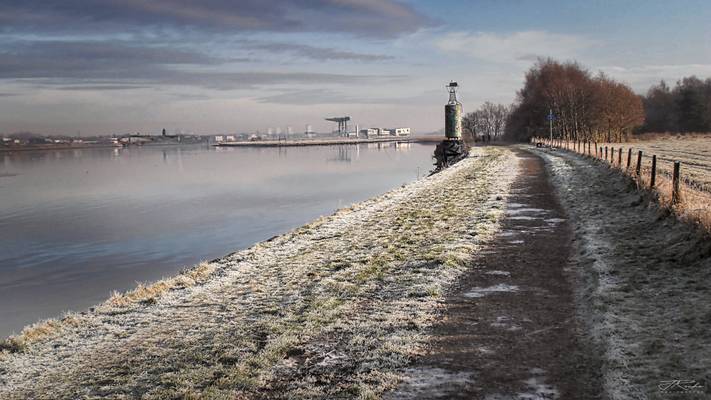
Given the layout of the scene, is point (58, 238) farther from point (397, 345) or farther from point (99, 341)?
point (397, 345)

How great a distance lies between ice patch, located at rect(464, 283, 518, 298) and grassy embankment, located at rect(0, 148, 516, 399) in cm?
44

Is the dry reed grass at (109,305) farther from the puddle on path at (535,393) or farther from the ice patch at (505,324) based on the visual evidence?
the puddle on path at (535,393)

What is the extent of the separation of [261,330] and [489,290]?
11.2 feet

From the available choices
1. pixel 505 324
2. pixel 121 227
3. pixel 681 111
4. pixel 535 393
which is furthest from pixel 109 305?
pixel 681 111

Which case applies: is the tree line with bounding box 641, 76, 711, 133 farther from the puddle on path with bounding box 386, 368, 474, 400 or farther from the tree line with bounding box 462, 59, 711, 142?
the puddle on path with bounding box 386, 368, 474, 400

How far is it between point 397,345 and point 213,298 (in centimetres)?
368

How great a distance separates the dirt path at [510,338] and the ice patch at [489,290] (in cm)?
1

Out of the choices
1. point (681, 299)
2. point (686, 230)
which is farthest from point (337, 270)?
point (686, 230)

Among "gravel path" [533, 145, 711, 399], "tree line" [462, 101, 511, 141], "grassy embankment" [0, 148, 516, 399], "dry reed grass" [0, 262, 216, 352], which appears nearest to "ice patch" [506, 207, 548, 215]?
"gravel path" [533, 145, 711, 399]

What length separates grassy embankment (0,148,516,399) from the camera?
5.36 metres

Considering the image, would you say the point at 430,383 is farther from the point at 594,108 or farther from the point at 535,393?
the point at 594,108

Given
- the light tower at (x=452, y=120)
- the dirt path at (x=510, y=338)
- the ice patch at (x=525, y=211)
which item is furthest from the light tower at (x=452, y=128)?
the dirt path at (x=510, y=338)

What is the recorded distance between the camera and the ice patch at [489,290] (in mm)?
7754

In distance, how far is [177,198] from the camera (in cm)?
3209
